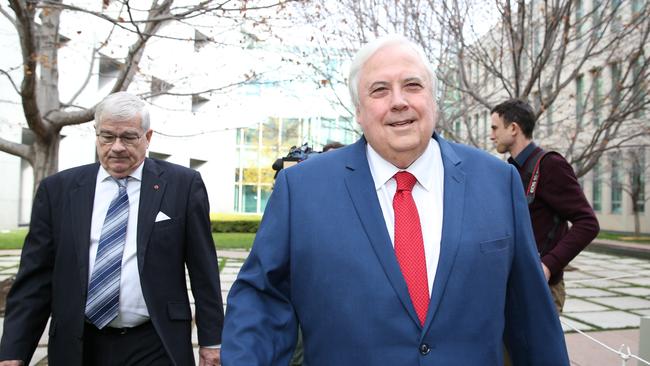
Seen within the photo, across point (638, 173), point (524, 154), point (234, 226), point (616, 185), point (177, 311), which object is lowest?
point (234, 226)

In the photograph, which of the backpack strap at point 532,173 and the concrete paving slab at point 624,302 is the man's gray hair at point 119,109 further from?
the concrete paving slab at point 624,302

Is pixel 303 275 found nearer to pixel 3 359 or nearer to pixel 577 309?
pixel 3 359

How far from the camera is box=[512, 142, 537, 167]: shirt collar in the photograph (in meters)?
3.19

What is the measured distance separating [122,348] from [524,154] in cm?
239

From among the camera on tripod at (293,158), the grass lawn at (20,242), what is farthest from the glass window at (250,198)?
the camera on tripod at (293,158)

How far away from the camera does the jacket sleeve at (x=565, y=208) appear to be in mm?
2865

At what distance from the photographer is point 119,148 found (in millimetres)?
2633

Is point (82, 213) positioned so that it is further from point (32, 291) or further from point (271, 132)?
point (271, 132)

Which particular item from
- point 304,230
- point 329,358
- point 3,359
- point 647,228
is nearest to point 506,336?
point 329,358

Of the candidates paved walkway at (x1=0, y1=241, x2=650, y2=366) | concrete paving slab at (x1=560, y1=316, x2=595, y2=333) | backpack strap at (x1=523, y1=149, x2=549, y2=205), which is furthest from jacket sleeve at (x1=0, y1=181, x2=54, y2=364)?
concrete paving slab at (x1=560, y1=316, x2=595, y2=333)

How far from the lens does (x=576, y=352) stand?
5004 millimetres

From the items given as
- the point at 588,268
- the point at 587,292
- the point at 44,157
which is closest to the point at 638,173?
the point at 588,268

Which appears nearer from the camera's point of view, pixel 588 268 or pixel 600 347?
pixel 600 347

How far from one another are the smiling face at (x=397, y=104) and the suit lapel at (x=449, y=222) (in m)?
0.12
